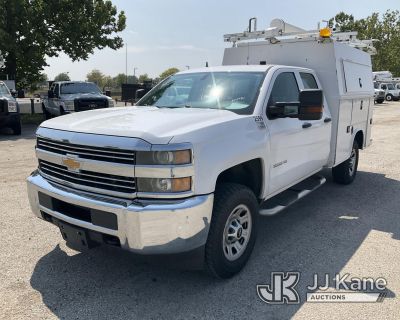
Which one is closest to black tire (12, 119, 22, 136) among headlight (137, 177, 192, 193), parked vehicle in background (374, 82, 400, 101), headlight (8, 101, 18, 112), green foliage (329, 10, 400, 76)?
headlight (8, 101, 18, 112)

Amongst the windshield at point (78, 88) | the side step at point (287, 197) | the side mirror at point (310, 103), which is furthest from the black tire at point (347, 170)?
the windshield at point (78, 88)

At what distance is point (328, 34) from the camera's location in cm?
536

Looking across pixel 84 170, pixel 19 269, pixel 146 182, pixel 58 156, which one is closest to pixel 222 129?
pixel 146 182

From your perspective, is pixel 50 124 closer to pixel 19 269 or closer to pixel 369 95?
pixel 19 269

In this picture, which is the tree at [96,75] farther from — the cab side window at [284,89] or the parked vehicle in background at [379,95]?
the cab side window at [284,89]

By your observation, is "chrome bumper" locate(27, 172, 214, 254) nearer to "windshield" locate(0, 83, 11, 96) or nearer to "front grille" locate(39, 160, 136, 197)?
"front grille" locate(39, 160, 136, 197)

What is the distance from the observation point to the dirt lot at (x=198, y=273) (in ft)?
9.95

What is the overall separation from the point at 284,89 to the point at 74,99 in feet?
39.6

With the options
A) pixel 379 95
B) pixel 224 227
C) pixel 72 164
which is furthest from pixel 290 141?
pixel 379 95

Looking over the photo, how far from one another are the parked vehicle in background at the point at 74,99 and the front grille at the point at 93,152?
1202cm

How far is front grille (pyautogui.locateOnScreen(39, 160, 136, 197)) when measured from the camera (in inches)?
114

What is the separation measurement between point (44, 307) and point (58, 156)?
119 centimetres

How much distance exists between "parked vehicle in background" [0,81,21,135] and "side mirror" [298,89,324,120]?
34.7ft

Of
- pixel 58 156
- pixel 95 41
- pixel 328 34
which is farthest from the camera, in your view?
pixel 95 41
